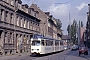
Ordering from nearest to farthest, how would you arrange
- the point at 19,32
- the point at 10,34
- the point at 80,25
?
the point at 10,34 → the point at 19,32 → the point at 80,25

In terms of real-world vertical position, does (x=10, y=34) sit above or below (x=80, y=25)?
below

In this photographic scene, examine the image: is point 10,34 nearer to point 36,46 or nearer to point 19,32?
point 19,32

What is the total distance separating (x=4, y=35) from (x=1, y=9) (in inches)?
171

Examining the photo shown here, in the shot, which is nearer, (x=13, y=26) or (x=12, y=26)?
(x=12, y=26)

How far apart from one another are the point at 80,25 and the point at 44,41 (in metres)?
120

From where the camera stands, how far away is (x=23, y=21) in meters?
53.5

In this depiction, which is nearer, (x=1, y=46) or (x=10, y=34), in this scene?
(x=1, y=46)

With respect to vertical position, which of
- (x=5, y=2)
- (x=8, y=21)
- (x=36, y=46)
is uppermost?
(x=5, y=2)


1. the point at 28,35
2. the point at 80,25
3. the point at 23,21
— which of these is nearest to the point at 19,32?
the point at 23,21

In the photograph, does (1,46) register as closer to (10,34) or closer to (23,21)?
(10,34)

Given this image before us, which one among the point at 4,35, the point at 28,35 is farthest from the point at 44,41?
the point at 28,35

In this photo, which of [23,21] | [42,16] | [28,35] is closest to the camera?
[23,21]

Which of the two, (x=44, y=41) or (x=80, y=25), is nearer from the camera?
(x=44, y=41)

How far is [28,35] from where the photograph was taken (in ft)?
190
